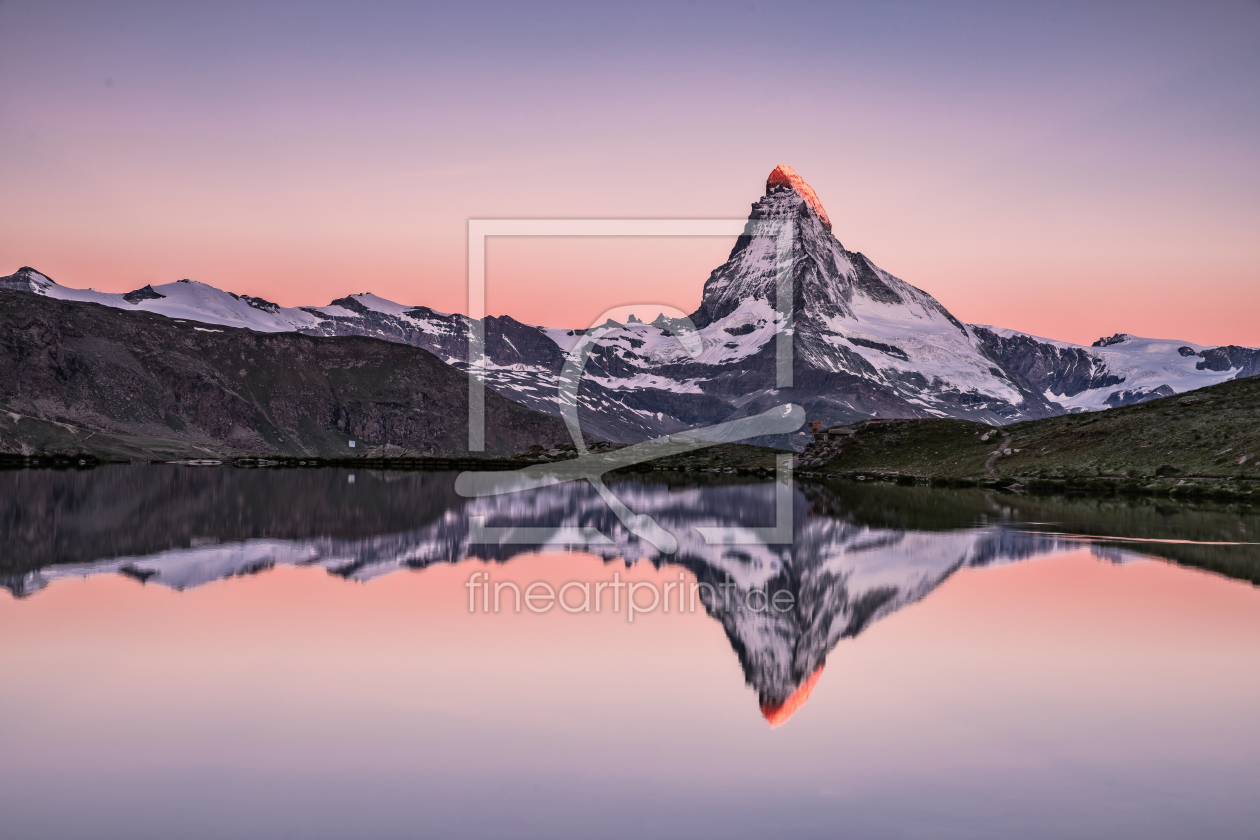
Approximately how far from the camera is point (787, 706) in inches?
915

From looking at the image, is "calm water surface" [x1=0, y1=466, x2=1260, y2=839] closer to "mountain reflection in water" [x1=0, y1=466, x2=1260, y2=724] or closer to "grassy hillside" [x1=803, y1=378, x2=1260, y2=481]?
"mountain reflection in water" [x1=0, y1=466, x2=1260, y2=724]

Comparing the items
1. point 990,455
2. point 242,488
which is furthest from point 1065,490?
point 242,488

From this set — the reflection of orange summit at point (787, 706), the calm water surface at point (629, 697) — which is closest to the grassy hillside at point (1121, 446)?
the calm water surface at point (629, 697)

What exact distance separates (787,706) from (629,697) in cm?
345

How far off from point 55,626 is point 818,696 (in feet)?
70.6

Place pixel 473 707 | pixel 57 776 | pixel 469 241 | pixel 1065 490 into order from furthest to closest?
→ pixel 1065 490 → pixel 469 241 → pixel 473 707 → pixel 57 776

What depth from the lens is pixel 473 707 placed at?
73.3 feet

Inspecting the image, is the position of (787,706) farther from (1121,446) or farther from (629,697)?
(1121,446)

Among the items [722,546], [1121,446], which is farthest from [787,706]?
[1121,446]

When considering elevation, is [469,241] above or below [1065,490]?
above

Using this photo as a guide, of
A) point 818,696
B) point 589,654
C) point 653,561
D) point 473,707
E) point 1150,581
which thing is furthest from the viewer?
point 653,561

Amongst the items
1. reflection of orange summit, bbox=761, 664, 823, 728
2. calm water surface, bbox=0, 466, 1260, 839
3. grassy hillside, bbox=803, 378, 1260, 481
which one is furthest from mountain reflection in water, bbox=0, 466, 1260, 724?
grassy hillside, bbox=803, 378, 1260, 481

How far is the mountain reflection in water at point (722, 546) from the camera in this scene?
36.3 meters

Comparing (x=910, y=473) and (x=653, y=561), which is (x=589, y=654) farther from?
(x=910, y=473)
